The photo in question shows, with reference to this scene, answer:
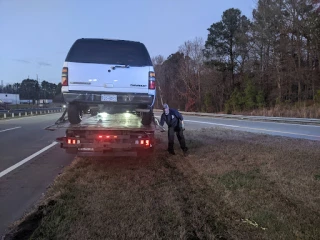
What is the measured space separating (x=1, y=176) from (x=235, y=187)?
485 cm

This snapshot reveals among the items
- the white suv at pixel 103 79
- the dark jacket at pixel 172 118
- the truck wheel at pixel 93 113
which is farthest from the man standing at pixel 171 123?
the truck wheel at pixel 93 113

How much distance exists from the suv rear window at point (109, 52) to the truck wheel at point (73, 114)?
3.60 feet

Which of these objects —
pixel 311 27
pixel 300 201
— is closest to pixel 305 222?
pixel 300 201

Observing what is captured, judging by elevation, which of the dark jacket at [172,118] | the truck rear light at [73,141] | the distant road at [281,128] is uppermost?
the dark jacket at [172,118]

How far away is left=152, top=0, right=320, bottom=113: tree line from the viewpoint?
3544cm

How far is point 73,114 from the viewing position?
24.1ft

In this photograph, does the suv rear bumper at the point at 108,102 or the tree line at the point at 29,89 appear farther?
the tree line at the point at 29,89

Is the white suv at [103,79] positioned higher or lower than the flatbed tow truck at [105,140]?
higher

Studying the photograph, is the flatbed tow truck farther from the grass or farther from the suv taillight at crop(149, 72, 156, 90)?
the suv taillight at crop(149, 72, 156, 90)

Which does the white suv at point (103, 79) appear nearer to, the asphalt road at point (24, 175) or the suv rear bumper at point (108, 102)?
the suv rear bumper at point (108, 102)

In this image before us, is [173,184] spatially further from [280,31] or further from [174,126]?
[280,31]

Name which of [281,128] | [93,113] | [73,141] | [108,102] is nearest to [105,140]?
[73,141]

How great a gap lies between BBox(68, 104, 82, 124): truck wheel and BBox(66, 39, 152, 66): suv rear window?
1.10 m

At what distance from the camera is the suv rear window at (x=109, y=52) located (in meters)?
7.09
